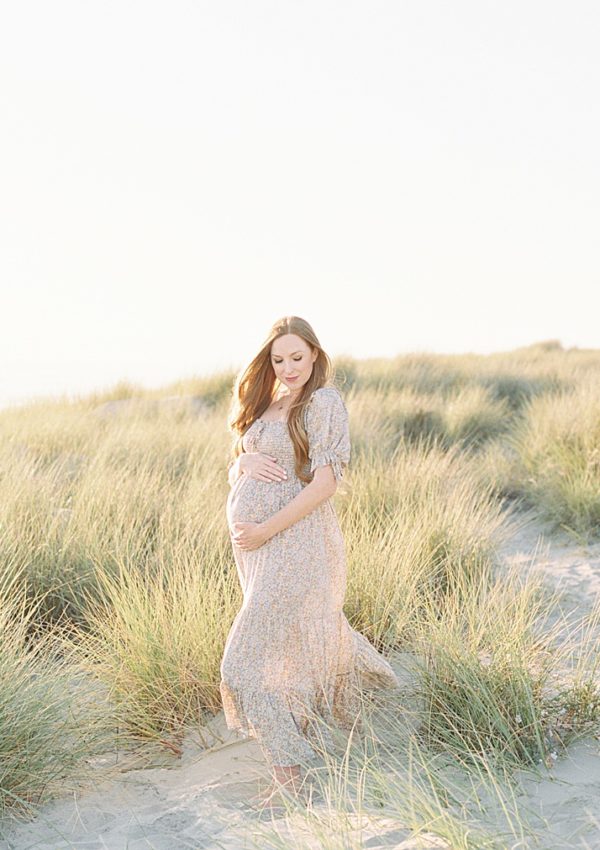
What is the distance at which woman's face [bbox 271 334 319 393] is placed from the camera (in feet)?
11.7

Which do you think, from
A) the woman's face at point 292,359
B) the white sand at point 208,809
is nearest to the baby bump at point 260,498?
the woman's face at point 292,359

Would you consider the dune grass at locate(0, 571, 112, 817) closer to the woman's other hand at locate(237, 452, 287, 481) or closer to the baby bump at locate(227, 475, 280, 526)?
the baby bump at locate(227, 475, 280, 526)

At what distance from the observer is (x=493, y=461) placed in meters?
8.77

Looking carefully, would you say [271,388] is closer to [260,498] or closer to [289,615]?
[260,498]

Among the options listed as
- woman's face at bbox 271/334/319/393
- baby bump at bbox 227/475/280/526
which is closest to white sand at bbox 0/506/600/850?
baby bump at bbox 227/475/280/526

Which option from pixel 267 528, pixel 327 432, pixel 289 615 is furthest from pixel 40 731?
pixel 327 432

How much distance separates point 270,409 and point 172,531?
2500 mm

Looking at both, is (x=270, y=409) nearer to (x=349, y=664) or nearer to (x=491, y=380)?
(x=349, y=664)

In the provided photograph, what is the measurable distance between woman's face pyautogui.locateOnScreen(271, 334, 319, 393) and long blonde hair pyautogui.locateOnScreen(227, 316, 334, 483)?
0.03 meters

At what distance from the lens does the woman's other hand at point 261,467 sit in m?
3.48

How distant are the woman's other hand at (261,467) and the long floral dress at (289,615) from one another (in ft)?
0.07

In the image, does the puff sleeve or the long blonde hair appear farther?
the long blonde hair

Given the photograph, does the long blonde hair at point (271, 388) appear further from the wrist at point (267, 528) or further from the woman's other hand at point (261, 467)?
the wrist at point (267, 528)

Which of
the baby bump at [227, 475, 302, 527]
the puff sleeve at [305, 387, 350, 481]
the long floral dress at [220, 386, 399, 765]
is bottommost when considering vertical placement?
the long floral dress at [220, 386, 399, 765]
